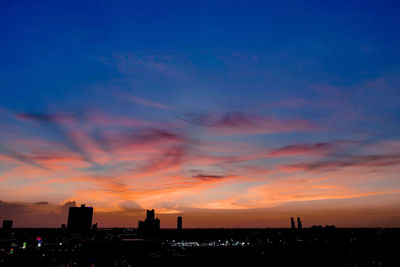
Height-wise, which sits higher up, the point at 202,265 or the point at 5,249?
the point at 5,249

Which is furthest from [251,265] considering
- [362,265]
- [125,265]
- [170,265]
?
[125,265]

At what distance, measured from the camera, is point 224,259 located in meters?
198

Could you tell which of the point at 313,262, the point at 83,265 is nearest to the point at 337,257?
the point at 313,262

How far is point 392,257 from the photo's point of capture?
178 m

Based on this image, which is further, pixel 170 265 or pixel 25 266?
pixel 170 265

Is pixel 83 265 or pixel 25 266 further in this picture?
pixel 83 265

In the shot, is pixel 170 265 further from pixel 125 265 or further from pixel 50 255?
pixel 50 255

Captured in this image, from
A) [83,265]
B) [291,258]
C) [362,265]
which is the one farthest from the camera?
[291,258]

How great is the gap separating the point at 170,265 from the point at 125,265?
97.6 feet

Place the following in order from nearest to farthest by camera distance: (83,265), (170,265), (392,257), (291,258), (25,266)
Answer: (25,266), (83,265), (170,265), (392,257), (291,258)

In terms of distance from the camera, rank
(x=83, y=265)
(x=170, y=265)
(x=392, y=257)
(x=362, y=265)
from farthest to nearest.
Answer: (x=392, y=257) → (x=170, y=265) → (x=362, y=265) → (x=83, y=265)

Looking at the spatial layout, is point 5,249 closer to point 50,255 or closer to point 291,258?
point 50,255

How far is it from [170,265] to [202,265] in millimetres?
18149

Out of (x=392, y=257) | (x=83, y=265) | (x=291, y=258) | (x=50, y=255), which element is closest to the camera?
(x=83, y=265)
